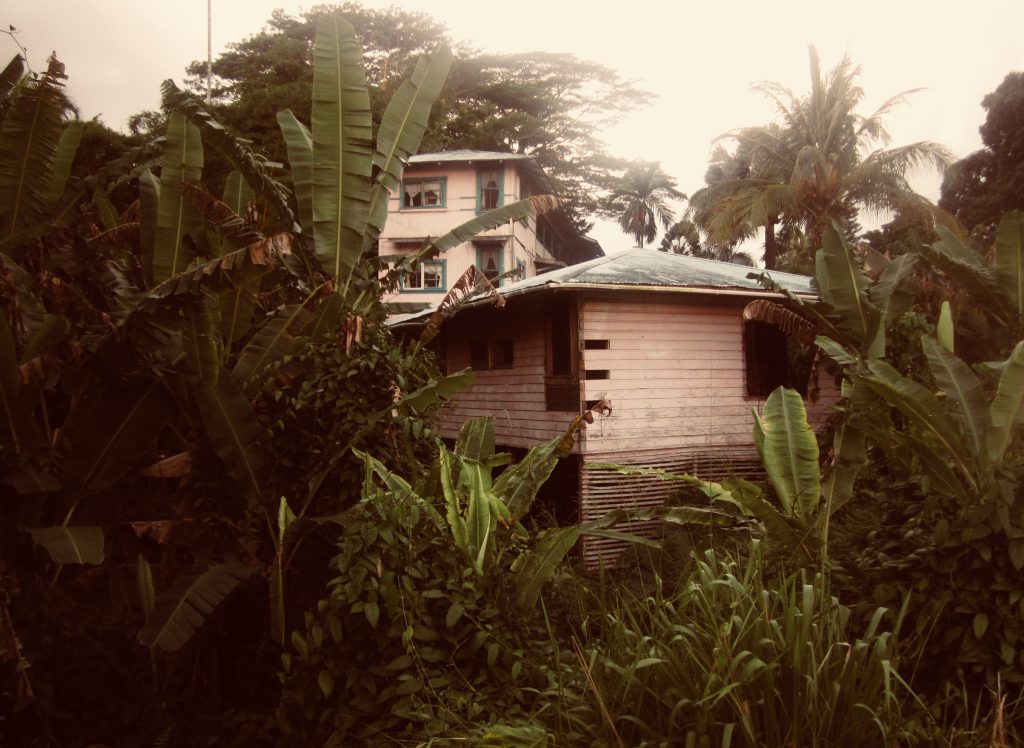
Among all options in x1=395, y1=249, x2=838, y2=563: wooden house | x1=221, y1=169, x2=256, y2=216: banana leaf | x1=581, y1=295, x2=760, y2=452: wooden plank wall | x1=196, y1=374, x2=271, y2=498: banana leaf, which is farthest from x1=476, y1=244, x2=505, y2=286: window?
x1=196, y1=374, x2=271, y2=498: banana leaf

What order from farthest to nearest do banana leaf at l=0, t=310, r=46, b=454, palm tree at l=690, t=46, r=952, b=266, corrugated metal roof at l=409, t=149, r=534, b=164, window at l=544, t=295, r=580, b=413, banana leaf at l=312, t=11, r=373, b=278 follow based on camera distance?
corrugated metal roof at l=409, t=149, r=534, b=164 → palm tree at l=690, t=46, r=952, b=266 → window at l=544, t=295, r=580, b=413 → banana leaf at l=312, t=11, r=373, b=278 → banana leaf at l=0, t=310, r=46, b=454

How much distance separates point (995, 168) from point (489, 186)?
16.0 meters

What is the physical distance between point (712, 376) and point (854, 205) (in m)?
13.4

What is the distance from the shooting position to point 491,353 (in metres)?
14.1

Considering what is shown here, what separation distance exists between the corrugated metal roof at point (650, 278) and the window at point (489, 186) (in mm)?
11368

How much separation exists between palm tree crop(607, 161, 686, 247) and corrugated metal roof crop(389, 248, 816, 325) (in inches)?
870

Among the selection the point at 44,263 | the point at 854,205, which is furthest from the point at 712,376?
the point at 854,205

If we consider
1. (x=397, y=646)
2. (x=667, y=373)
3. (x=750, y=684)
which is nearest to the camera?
(x=750, y=684)

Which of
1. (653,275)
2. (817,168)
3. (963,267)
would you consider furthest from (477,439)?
(817,168)

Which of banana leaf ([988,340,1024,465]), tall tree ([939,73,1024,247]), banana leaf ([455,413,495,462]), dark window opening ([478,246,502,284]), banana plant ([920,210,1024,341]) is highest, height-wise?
tall tree ([939,73,1024,247])

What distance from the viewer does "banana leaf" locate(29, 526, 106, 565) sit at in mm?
4531

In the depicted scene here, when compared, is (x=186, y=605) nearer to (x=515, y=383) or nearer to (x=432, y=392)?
(x=432, y=392)

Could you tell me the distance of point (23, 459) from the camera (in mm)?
5117

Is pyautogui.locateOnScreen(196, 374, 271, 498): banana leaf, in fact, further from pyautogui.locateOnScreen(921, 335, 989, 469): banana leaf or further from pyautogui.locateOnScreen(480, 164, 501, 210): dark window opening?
pyautogui.locateOnScreen(480, 164, 501, 210): dark window opening
